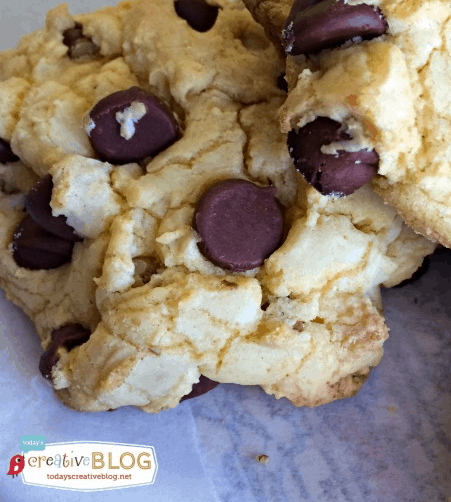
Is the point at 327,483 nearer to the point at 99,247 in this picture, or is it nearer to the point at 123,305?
the point at 123,305

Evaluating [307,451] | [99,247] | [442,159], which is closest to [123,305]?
[99,247]

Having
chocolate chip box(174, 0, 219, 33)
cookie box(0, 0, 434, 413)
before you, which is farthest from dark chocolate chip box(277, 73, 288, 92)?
chocolate chip box(174, 0, 219, 33)

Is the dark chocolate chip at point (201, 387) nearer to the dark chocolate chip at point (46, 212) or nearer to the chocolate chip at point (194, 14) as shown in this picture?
the dark chocolate chip at point (46, 212)

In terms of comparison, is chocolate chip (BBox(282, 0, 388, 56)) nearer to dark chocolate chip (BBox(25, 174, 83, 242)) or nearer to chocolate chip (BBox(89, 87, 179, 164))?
chocolate chip (BBox(89, 87, 179, 164))

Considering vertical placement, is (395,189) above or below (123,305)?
above

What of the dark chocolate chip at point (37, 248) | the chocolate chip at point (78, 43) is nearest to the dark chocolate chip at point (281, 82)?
the chocolate chip at point (78, 43)

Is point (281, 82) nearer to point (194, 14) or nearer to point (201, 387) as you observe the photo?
point (194, 14)

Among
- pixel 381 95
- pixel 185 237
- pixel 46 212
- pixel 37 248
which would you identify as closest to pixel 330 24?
pixel 381 95

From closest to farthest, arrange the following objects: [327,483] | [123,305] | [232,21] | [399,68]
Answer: [399,68] < [123,305] < [327,483] < [232,21]
